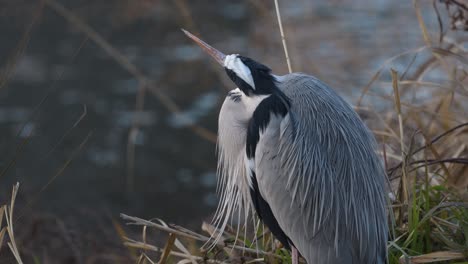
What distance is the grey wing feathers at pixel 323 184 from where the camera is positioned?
275 centimetres

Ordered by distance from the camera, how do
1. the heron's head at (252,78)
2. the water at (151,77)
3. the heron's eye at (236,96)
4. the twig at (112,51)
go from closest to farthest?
1. the heron's head at (252,78)
2. the heron's eye at (236,96)
3. the twig at (112,51)
4. the water at (151,77)

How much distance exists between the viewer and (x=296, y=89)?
2.92 metres

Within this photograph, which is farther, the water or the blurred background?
the water

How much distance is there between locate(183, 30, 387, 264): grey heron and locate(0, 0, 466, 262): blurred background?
2449mm

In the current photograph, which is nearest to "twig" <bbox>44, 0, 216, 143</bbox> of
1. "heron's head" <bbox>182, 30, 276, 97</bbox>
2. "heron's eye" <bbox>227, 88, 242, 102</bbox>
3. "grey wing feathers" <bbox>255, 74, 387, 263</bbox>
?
"heron's eye" <bbox>227, 88, 242, 102</bbox>

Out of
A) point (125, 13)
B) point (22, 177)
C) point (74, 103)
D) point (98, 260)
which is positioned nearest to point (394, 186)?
point (98, 260)

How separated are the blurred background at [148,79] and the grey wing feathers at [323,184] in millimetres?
2489

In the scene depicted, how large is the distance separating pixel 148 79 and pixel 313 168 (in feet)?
16.9

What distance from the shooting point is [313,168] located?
→ 109 inches

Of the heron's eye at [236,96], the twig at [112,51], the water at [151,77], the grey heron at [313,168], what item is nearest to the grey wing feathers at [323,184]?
the grey heron at [313,168]

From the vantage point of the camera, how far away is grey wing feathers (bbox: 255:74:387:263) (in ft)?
9.03

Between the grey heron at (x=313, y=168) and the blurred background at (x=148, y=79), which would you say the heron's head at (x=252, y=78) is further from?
the blurred background at (x=148, y=79)

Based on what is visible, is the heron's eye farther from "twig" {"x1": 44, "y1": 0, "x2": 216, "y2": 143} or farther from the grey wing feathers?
"twig" {"x1": 44, "y1": 0, "x2": 216, "y2": 143}

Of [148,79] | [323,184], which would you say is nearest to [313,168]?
[323,184]
